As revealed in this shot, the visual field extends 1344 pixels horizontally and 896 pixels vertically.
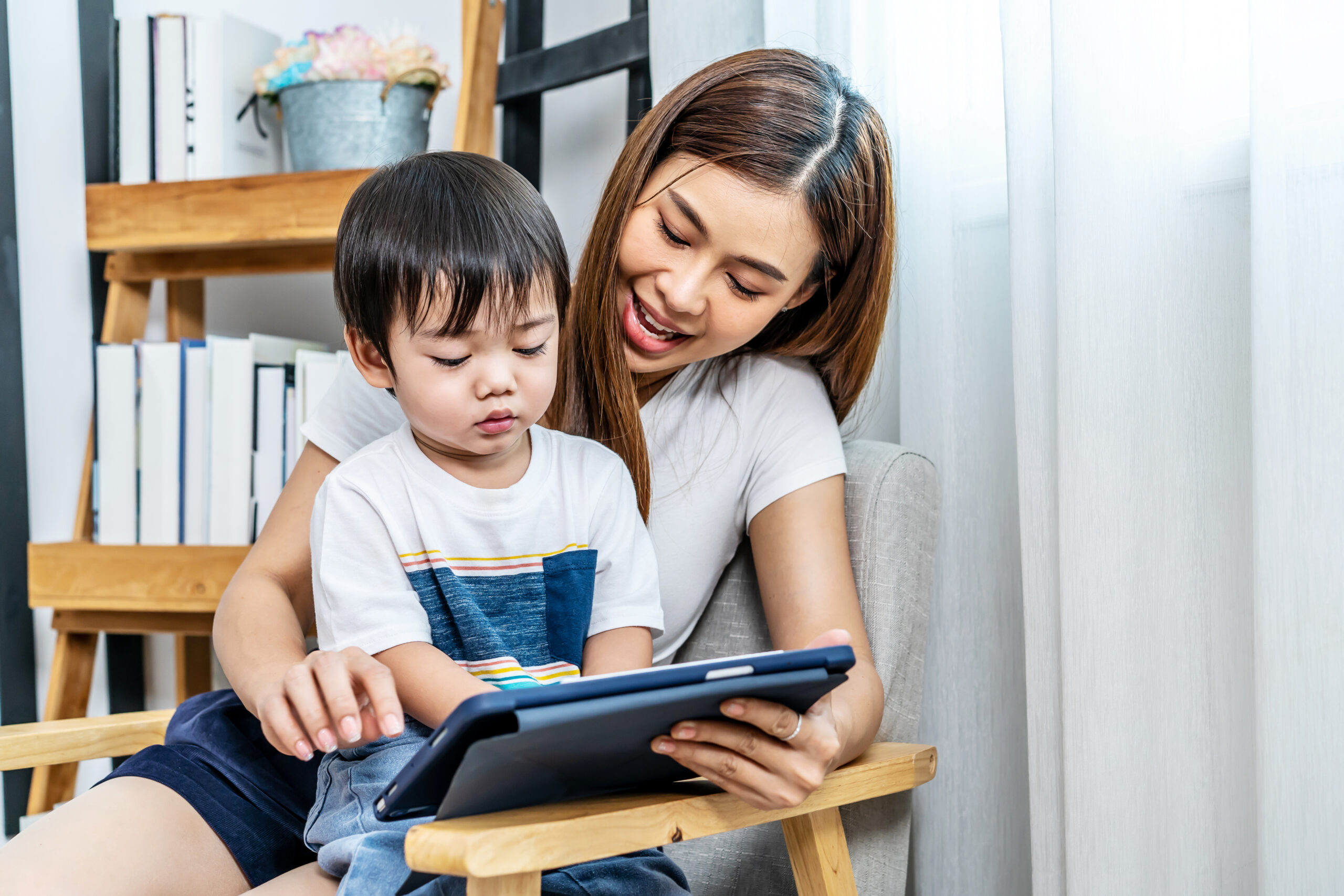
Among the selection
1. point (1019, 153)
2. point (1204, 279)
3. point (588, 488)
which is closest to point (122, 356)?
point (588, 488)

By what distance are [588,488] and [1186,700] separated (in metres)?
0.57

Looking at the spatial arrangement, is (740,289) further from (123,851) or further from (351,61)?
(351,61)

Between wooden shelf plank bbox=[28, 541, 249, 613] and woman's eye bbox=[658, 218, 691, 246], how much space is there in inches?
33.8

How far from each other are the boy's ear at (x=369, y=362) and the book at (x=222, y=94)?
0.89m

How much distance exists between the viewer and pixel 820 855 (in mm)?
840

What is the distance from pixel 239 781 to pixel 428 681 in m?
0.29

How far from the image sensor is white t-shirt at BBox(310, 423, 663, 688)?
823mm

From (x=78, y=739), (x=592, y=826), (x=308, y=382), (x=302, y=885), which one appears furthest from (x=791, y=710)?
(x=308, y=382)

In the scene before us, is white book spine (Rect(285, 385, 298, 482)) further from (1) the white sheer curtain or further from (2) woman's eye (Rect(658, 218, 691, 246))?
(1) the white sheer curtain

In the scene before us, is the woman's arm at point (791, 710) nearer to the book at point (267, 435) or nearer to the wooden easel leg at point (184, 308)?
the book at point (267, 435)

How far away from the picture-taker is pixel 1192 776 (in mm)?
934

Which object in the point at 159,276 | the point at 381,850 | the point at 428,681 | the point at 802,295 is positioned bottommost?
the point at 381,850

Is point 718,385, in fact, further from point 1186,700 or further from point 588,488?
point 1186,700

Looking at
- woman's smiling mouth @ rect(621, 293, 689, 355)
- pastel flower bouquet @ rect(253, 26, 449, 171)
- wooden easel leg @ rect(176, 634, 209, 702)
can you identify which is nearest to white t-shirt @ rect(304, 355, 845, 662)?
woman's smiling mouth @ rect(621, 293, 689, 355)
